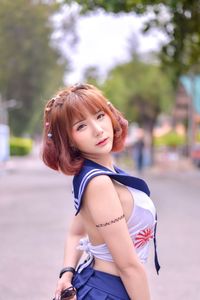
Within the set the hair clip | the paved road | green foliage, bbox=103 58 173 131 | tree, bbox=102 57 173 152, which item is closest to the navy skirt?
the hair clip

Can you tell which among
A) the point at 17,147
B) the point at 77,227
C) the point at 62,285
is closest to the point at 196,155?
the point at 77,227

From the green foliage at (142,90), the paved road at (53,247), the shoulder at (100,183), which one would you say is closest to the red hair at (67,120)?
the shoulder at (100,183)

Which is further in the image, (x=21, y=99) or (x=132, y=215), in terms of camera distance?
(x=21, y=99)

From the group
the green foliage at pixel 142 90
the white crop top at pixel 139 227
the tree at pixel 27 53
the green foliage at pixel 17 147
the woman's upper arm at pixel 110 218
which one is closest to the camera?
the woman's upper arm at pixel 110 218

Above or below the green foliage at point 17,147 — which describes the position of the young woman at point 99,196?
above

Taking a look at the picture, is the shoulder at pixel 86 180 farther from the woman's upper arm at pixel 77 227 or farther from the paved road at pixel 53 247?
the paved road at pixel 53 247

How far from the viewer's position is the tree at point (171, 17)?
34.1 feet

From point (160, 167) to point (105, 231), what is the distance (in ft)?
106

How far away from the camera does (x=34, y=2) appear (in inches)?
1939

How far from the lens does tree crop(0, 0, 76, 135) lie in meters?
47.4

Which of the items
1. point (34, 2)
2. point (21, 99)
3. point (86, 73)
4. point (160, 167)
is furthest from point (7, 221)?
point (86, 73)

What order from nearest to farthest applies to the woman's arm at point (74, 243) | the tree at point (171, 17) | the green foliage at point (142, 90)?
the woman's arm at point (74, 243), the tree at point (171, 17), the green foliage at point (142, 90)

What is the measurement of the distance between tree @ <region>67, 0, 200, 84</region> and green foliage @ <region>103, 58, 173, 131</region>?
23242 millimetres

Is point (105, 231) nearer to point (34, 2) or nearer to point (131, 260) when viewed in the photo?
point (131, 260)
